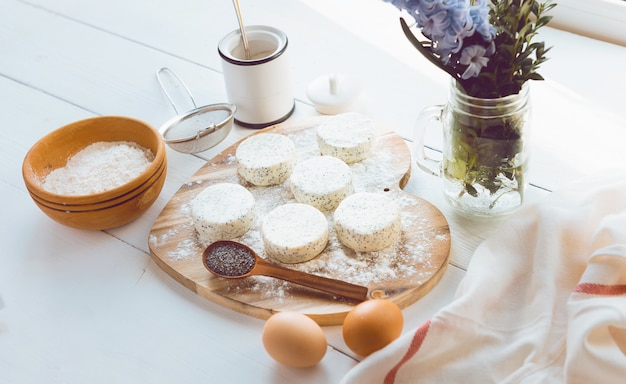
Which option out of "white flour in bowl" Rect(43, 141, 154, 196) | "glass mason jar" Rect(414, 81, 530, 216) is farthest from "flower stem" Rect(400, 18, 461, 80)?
"white flour in bowl" Rect(43, 141, 154, 196)

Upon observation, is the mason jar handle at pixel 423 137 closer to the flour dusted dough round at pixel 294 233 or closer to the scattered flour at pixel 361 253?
the scattered flour at pixel 361 253

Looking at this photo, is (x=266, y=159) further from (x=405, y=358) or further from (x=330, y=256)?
(x=405, y=358)

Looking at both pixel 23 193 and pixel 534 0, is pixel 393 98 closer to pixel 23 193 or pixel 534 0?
pixel 534 0

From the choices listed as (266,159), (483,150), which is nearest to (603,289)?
(483,150)

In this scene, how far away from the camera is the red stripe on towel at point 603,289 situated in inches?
34.9

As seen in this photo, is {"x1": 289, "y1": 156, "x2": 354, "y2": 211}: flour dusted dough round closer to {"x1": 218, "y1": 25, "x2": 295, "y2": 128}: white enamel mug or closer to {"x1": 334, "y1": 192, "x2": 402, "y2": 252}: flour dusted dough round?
{"x1": 334, "y1": 192, "x2": 402, "y2": 252}: flour dusted dough round

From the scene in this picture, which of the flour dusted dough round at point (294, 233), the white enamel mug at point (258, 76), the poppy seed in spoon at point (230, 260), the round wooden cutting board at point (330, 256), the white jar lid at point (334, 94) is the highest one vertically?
the white enamel mug at point (258, 76)

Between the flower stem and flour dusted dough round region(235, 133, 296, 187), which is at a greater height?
the flower stem

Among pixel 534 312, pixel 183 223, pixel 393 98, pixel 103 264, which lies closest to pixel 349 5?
pixel 393 98

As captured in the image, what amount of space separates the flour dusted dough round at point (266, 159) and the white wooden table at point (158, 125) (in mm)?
122

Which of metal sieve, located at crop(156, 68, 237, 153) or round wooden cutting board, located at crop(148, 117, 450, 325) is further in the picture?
metal sieve, located at crop(156, 68, 237, 153)

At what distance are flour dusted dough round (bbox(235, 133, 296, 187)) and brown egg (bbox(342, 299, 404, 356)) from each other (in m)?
0.35

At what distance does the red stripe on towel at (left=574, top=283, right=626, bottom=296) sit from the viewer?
886 millimetres

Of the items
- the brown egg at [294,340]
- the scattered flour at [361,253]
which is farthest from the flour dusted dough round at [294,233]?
the brown egg at [294,340]
